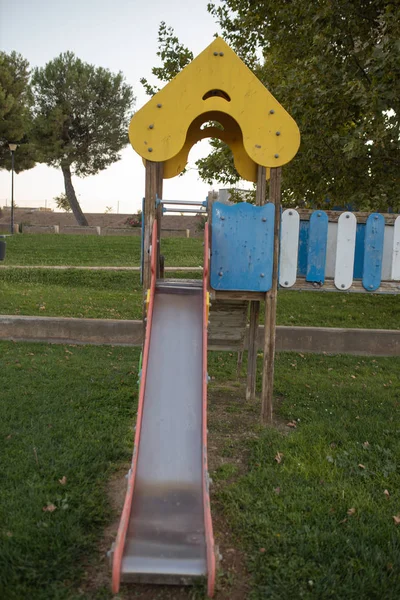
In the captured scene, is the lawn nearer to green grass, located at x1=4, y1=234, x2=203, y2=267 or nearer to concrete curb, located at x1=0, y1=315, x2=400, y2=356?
concrete curb, located at x1=0, y1=315, x2=400, y2=356

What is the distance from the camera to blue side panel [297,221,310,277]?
643 cm

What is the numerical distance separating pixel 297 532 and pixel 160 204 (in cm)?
362

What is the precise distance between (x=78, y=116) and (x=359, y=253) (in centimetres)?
3523

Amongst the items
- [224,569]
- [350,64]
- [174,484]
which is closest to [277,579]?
[224,569]

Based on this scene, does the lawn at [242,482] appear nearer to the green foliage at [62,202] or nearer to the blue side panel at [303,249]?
the blue side panel at [303,249]

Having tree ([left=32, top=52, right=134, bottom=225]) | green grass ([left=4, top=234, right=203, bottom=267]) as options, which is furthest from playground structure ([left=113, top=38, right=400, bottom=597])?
tree ([left=32, top=52, right=134, bottom=225])

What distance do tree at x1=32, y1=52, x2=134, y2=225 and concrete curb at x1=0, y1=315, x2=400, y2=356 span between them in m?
30.2

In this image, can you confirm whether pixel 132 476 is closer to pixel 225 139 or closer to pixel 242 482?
pixel 242 482

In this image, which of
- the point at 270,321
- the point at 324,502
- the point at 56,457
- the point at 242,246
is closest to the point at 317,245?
the point at 270,321

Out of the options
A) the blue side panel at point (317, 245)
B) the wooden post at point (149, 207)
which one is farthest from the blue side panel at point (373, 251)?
the wooden post at point (149, 207)

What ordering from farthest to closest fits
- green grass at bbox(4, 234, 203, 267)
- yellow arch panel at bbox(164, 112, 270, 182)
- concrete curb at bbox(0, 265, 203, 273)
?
green grass at bbox(4, 234, 203, 267) → concrete curb at bbox(0, 265, 203, 273) → yellow arch panel at bbox(164, 112, 270, 182)

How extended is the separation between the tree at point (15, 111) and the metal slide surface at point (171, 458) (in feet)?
118

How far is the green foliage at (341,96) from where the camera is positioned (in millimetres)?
8672

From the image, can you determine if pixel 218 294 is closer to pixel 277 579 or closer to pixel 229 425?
pixel 229 425
